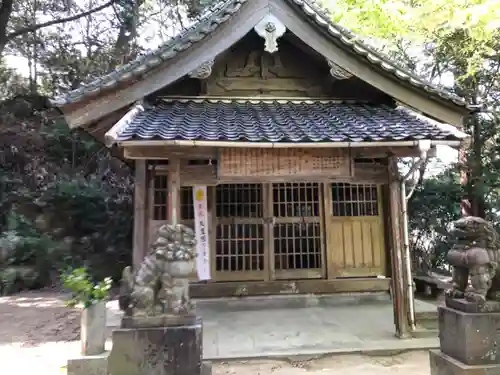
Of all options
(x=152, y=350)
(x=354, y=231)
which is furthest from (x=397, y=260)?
(x=152, y=350)

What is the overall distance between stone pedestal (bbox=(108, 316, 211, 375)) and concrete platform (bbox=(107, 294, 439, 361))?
1325mm

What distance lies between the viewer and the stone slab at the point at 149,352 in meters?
3.59

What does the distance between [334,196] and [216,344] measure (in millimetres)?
4052

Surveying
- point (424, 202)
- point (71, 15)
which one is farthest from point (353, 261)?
point (71, 15)

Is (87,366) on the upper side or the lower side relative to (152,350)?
lower

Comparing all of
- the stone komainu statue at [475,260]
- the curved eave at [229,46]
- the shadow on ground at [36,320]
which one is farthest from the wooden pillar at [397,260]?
the shadow on ground at [36,320]

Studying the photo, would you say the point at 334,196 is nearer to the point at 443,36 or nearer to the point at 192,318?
the point at 192,318

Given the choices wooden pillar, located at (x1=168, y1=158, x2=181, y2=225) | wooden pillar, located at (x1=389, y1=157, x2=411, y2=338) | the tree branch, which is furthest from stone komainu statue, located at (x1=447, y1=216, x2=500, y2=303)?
the tree branch

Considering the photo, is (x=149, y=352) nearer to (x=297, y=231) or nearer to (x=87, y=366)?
(x=87, y=366)

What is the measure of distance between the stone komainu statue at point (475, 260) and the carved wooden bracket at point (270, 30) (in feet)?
12.6

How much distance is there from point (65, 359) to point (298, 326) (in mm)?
3354

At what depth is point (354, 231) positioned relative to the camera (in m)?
8.11

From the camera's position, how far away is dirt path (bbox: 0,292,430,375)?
15.4 feet

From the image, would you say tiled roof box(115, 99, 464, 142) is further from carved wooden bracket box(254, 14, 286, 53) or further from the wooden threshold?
the wooden threshold
